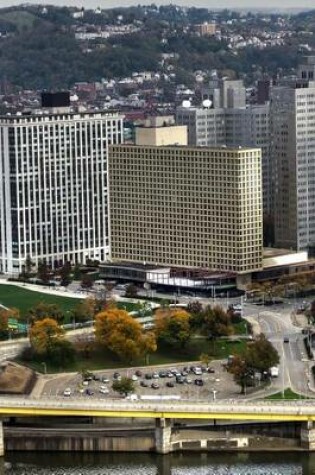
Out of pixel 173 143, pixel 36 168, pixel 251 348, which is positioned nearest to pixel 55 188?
pixel 36 168

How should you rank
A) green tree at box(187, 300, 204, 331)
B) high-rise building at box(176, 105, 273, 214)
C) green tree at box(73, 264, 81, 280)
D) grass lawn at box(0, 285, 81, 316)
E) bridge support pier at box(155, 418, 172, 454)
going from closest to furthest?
bridge support pier at box(155, 418, 172, 454)
green tree at box(187, 300, 204, 331)
grass lawn at box(0, 285, 81, 316)
green tree at box(73, 264, 81, 280)
high-rise building at box(176, 105, 273, 214)

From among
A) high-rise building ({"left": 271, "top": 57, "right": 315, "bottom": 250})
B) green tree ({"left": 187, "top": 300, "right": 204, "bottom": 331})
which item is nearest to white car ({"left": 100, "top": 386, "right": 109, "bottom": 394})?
green tree ({"left": 187, "top": 300, "right": 204, "bottom": 331})

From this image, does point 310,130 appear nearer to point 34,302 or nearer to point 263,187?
point 263,187

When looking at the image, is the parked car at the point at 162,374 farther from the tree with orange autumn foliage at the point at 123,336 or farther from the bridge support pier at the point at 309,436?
the bridge support pier at the point at 309,436

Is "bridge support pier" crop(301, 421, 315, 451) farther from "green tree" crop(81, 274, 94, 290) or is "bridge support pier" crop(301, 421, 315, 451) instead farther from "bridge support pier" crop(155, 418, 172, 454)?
"green tree" crop(81, 274, 94, 290)

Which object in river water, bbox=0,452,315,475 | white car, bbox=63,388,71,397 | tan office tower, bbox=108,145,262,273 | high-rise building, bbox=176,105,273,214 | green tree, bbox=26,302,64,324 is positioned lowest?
river water, bbox=0,452,315,475

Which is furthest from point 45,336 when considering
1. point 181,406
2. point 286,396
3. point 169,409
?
point 169,409

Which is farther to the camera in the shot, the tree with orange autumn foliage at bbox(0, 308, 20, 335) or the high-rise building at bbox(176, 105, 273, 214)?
the high-rise building at bbox(176, 105, 273, 214)

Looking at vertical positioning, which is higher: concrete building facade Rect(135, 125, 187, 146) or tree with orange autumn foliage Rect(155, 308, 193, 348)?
concrete building facade Rect(135, 125, 187, 146)

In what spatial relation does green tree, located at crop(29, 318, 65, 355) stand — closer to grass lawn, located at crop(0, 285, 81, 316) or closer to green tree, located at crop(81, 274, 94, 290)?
grass lawn, located at crop(0, 285, 81, 316)

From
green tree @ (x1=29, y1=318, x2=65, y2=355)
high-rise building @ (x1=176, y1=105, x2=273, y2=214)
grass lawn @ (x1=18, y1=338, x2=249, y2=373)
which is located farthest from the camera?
high-rise building @ (x1=176, y1=105, x2=273, y2=214)
